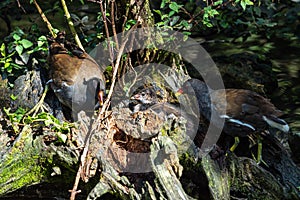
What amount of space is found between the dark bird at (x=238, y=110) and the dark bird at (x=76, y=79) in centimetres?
66

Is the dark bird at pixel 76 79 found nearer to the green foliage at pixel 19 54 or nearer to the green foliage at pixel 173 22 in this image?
the green foliage at pixel 19 54

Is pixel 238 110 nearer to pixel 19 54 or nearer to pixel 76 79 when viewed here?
pixel 76 79

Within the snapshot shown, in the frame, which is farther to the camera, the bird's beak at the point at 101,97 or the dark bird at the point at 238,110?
the dark bird at the point at 238,110

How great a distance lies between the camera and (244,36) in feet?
21.9

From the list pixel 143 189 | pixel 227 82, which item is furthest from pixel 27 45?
pixel 227 82

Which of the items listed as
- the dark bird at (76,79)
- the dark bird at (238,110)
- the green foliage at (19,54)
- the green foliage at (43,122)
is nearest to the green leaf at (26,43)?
the green foliage at (19,54)

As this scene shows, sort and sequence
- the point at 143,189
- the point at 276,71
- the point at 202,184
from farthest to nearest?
the point at 276,71 < the point at 202,184 < the point at 143,189

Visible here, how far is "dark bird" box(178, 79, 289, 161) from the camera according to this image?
14.0 feet

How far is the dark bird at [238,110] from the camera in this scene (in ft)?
14.0

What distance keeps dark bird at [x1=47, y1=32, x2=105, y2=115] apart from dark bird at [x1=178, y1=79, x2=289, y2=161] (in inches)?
26.1

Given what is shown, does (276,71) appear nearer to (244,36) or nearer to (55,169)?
(244,36)

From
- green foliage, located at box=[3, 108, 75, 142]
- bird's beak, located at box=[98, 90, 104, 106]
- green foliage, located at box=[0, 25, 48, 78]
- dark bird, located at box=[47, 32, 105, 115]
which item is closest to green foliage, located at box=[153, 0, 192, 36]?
dark bird, located at box=[47, 32, 105, 115]

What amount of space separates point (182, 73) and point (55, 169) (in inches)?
57.4

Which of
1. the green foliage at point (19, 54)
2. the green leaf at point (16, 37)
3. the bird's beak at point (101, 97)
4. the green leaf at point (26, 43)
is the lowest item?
the bird's beak at point (101, 97)
